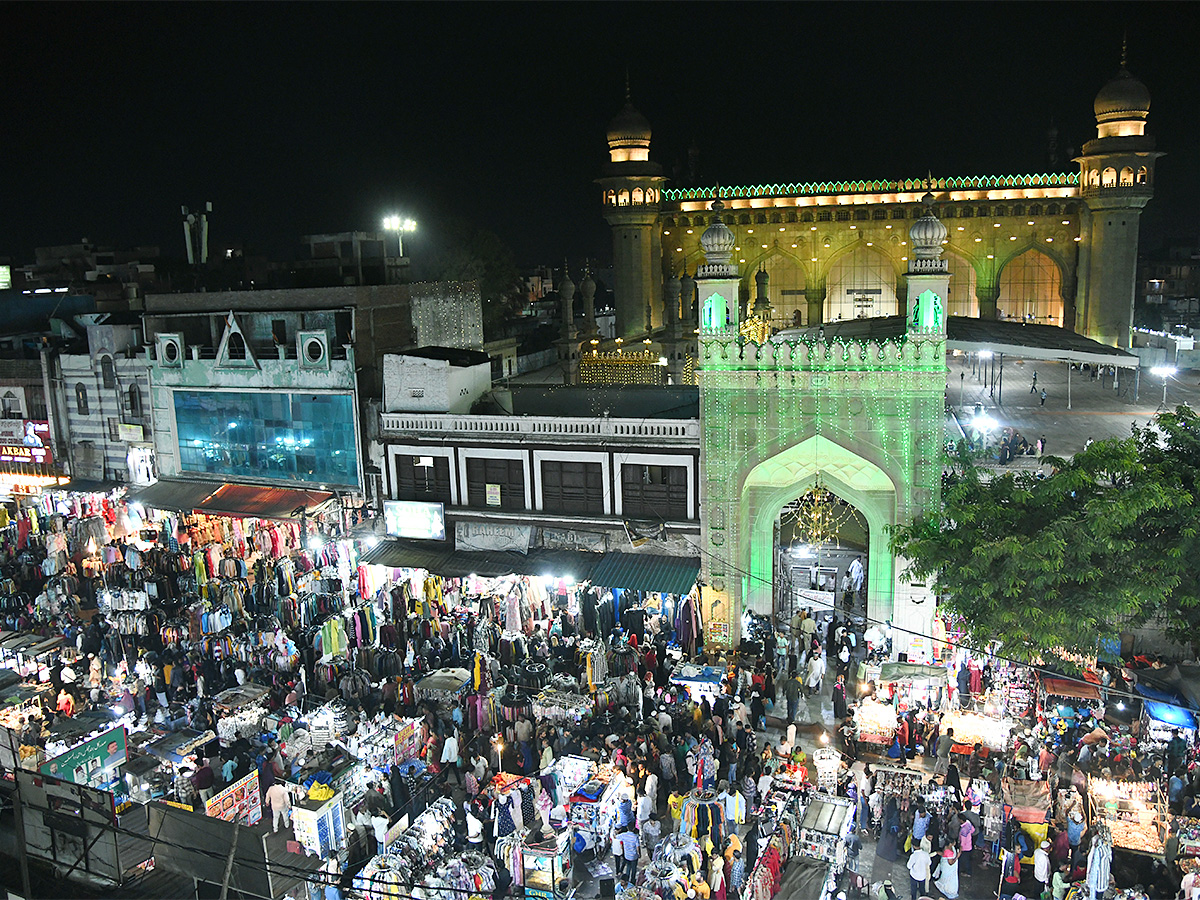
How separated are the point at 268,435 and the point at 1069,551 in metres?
19.0

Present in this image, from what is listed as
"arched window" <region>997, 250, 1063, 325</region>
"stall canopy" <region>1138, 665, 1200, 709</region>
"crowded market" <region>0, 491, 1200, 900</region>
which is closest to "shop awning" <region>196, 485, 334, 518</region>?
"crowded market" <region>0, 491, 1200, 900</region>

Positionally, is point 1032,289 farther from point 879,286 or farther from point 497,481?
point 497,481

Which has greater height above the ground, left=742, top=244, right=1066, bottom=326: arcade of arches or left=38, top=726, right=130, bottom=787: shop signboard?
left=742, top=244, right=1066, bottom=326: arcade of arches

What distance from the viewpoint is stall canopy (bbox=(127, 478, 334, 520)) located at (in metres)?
23.6

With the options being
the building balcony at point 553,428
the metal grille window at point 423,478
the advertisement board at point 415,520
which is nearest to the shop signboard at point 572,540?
the building balcony at point 553,428

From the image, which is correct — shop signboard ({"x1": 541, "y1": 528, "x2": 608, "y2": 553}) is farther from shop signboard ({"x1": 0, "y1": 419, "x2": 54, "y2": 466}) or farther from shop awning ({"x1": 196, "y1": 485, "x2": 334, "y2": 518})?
shop signboard ({"x1": 0, "y1": 419, "x2": 54, "y2": 466})

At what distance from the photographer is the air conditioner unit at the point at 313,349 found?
77.0ft

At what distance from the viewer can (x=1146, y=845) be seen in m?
11.6

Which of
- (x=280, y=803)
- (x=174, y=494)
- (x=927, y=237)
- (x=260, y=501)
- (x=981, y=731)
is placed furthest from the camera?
(x=174, y=494)

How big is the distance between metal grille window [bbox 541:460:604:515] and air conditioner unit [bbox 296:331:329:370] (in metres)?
6.94

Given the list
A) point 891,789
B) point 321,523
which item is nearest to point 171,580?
point 321,523

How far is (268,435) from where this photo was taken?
24.6 m

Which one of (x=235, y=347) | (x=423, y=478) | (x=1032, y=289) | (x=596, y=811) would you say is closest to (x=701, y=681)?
(x=596, y=811)

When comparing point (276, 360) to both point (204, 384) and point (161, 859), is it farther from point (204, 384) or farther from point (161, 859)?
point (161, 859)
